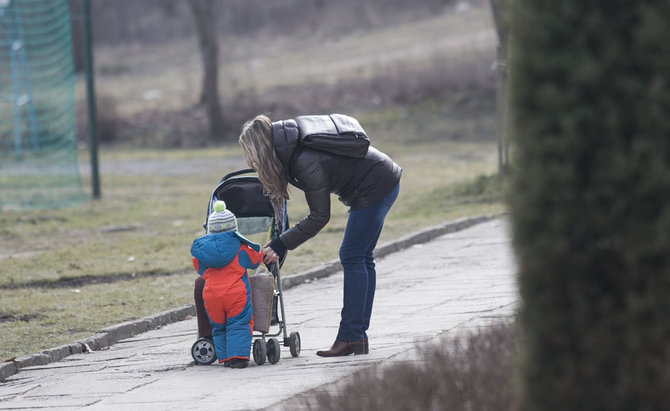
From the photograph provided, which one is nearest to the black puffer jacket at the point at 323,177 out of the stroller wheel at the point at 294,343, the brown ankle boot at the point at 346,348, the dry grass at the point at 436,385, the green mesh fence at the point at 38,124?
the stroller wheel at the point at 294,343

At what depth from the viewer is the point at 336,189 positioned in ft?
22.5

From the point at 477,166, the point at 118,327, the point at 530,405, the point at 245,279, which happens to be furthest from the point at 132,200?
the point at 530,405

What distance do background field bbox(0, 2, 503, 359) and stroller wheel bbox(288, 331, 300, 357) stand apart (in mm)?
2268

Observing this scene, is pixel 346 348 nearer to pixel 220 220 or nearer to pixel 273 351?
pixel 273 351

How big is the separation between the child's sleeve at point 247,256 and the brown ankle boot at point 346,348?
2.49 feet

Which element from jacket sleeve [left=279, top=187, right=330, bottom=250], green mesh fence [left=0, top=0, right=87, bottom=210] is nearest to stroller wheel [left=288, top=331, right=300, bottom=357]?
jacket sleeve [left=279, top=187, right=330, bottom=250]

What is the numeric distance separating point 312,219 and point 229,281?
2.39 feet

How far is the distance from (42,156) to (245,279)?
18.9m

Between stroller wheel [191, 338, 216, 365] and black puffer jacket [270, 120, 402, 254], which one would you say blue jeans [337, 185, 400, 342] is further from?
stroller wheel [191, 338, 216, 365]

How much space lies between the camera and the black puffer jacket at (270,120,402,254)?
662 centimetres

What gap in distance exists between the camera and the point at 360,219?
6801 mm

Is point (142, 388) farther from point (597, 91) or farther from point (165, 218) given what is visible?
point (165, 218)

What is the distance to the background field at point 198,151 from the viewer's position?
10.8 m

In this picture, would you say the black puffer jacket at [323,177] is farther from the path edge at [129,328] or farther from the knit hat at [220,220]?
the path edge at [129,328]
